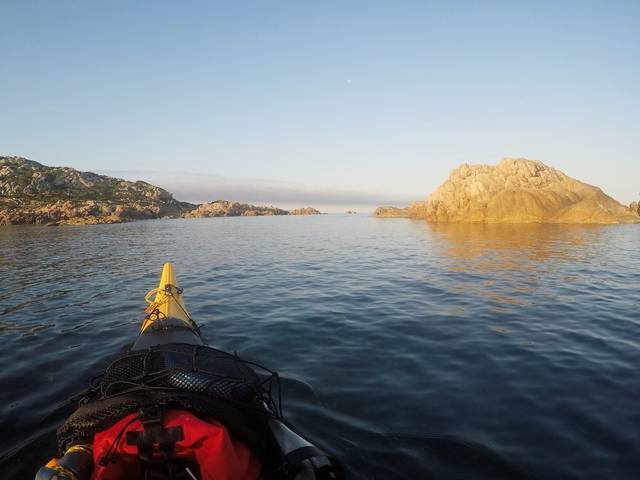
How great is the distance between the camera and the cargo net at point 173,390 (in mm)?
3711

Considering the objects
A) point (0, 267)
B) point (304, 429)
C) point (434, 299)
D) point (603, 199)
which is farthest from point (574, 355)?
point (603, 199)

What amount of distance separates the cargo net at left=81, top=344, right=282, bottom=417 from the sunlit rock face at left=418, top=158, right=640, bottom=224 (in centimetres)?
7385

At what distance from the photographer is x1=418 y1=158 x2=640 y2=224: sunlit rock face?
2672 inches

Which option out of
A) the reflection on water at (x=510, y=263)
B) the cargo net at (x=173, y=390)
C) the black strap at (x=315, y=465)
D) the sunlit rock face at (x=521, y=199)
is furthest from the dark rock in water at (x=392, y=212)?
the black strap at (x=315, y=465)

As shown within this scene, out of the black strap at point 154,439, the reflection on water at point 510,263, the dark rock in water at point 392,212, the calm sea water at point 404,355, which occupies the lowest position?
the calm sea water at point 404,355

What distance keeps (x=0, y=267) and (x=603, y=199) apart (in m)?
90.8

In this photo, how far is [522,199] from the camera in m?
69.7

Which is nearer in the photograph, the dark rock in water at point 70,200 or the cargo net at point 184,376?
the cargo net at point 184,376

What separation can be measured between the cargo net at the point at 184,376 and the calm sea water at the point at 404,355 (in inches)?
74.2

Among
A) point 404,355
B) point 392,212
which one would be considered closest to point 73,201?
point 392,212

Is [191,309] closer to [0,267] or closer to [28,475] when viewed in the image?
[28,475]

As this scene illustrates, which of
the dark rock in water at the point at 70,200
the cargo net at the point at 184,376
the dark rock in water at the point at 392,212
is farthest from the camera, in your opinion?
the dark rock in water at the point at 392,212

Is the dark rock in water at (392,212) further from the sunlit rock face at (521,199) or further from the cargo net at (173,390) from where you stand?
the cargo net at (173,390)

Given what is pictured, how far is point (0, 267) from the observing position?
78.9ft
